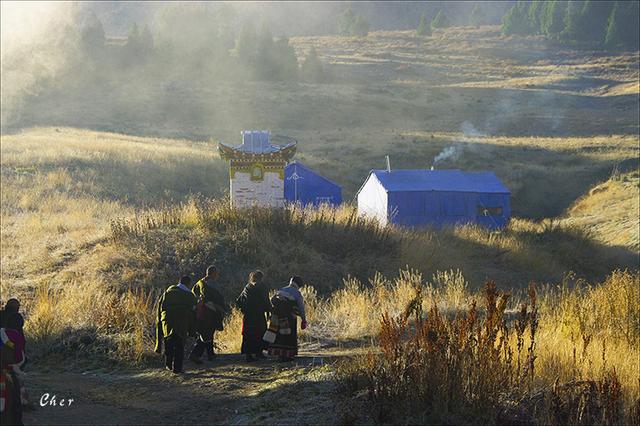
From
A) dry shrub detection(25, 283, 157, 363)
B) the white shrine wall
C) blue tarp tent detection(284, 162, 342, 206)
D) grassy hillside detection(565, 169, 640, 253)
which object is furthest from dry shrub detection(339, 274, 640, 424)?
blue tarp tent detection(284, 162, 342, 206)

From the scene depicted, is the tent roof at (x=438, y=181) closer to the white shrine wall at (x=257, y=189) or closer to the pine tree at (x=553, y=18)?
the white shrine wall at (x=257, y=189)

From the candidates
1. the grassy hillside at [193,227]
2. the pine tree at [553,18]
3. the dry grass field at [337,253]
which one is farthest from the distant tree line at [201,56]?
the pine tree at [553,18]

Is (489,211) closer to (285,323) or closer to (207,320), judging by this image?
(285,323)

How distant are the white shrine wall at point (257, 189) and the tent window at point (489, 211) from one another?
1077cm

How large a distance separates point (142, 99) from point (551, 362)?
222 feet

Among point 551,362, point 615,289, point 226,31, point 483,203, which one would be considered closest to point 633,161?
point 483,203

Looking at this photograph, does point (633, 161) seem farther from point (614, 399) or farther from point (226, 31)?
point (226, 31)

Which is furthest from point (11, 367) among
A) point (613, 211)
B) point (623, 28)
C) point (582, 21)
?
point (582, 21)

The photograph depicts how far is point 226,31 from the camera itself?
98.2 metres

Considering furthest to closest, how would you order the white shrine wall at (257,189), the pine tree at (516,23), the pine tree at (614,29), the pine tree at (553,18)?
the pine tree at (516,23) → the pine tree at (553,18) → the pine tree at (614,29) → the white shrine wall at (257,189)

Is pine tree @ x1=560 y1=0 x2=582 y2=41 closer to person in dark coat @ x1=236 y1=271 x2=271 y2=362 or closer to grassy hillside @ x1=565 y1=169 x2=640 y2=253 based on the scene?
grassy hillside @ x1=565 y1=169 x2=640 y2=253

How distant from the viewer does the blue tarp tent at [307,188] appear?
1228 inches

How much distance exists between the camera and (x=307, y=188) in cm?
3169

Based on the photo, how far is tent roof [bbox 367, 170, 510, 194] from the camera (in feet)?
102
